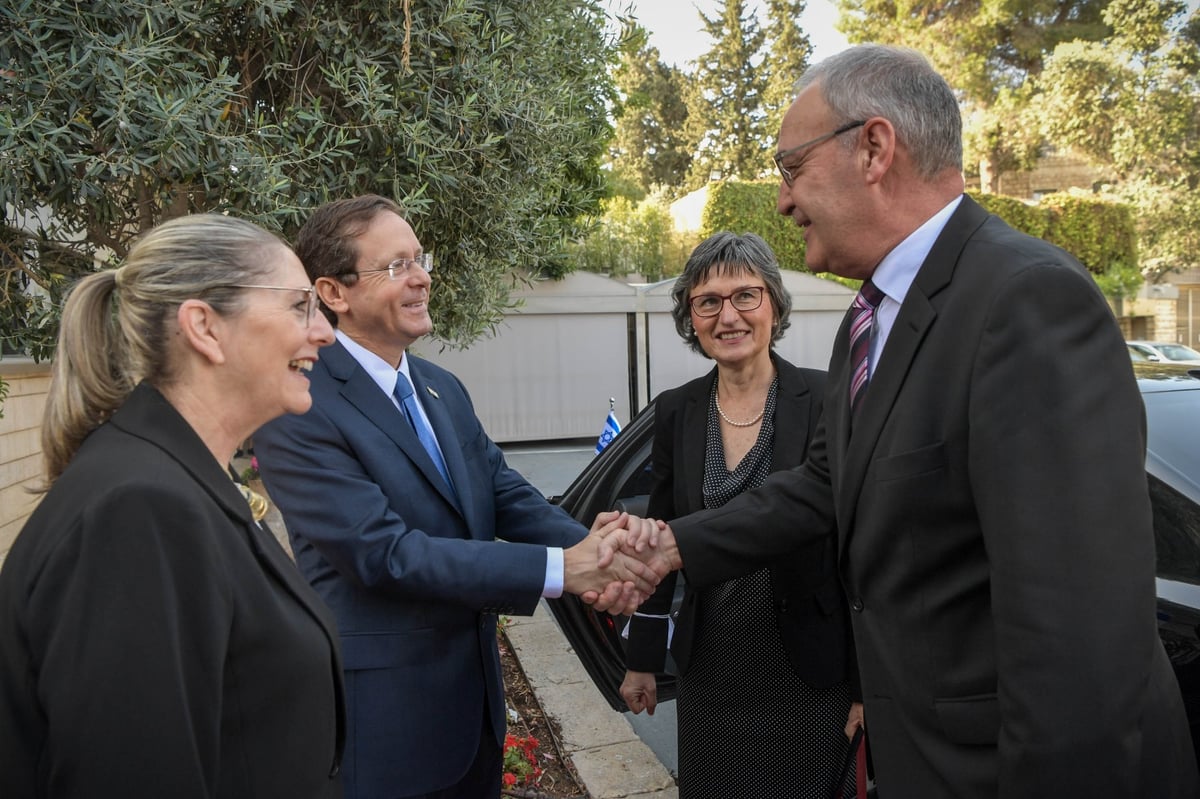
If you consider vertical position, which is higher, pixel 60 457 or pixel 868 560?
pixel 60 457

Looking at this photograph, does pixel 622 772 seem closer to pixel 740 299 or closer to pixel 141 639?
pixel 740 299

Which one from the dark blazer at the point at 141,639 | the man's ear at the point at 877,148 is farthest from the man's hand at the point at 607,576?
the man's ear at the point at 877,148

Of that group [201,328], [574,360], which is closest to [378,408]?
[201,328]

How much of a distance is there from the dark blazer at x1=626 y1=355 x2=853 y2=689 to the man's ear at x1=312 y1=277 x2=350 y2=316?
1171mm

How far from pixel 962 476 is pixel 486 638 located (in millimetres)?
1483

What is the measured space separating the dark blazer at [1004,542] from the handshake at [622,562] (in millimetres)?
1007

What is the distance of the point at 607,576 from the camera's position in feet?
9.37

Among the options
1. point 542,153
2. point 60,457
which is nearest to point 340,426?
point 60,457

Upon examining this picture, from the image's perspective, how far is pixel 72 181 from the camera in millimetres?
3430

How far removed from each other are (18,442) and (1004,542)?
244 inches

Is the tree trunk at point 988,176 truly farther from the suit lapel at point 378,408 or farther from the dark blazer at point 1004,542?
the dark blazer at point 1004,542

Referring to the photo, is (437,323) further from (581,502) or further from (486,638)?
(486,638)

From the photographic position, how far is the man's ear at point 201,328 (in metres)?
1.61

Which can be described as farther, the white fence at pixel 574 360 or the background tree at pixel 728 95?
the background tree at pixel 728 95
